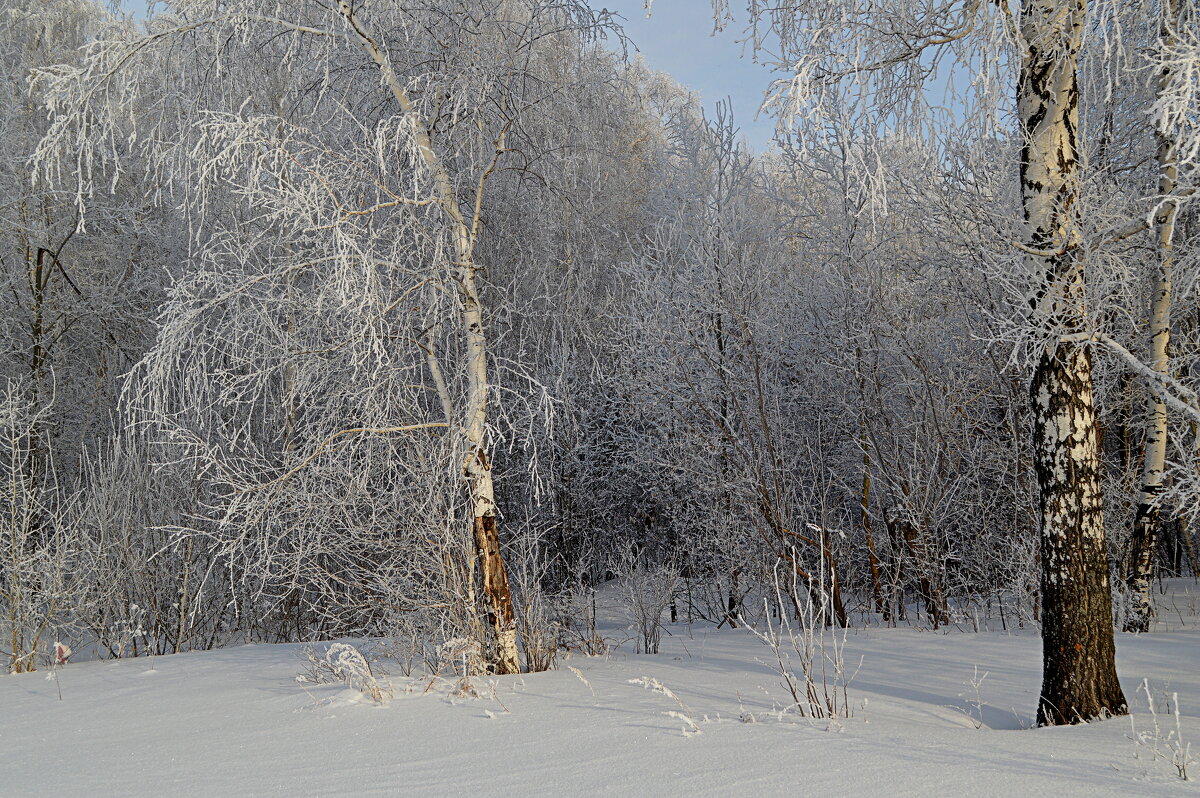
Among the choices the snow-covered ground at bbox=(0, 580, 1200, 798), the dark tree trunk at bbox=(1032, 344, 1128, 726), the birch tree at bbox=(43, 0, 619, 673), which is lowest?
the snow-covered ground at bbox=(0, 580, 1200, 798)

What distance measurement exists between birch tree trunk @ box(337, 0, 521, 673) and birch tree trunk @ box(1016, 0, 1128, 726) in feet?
10.8

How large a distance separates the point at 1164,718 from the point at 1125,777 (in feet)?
5.35

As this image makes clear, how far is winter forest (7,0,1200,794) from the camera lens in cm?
438

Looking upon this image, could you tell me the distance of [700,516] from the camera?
38.7ft

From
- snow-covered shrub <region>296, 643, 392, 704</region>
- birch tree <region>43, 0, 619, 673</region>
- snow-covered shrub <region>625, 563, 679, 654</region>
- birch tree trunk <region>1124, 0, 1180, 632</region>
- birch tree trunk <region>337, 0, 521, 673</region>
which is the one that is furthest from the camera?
snow-covered shrub <region>625, 563, 679, 654</region>

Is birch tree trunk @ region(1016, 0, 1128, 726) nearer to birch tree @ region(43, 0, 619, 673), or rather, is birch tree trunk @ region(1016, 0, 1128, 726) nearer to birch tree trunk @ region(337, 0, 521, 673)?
birch tree @ region(43, 0, 619, 673)

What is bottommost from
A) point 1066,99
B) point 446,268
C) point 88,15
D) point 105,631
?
point 105,631

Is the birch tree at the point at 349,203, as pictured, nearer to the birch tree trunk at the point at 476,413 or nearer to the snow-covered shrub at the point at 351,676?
the birch tree trunk at the point at 476,413

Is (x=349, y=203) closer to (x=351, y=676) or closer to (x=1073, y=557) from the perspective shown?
(x=351, y=676)

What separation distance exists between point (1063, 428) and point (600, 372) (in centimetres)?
454

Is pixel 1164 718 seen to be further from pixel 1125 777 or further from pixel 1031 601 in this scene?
pixel 1031 601

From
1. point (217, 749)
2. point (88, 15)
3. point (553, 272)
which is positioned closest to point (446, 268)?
point (217, 749)

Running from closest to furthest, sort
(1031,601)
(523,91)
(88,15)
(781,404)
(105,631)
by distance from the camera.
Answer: (523,91) → (1031,601) → (105,631) → (781,404) → (88,15)

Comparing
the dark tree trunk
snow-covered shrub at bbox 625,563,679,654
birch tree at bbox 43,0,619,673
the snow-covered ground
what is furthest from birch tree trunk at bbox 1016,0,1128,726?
snow-covered shrub at bbox 625,563,679,654
